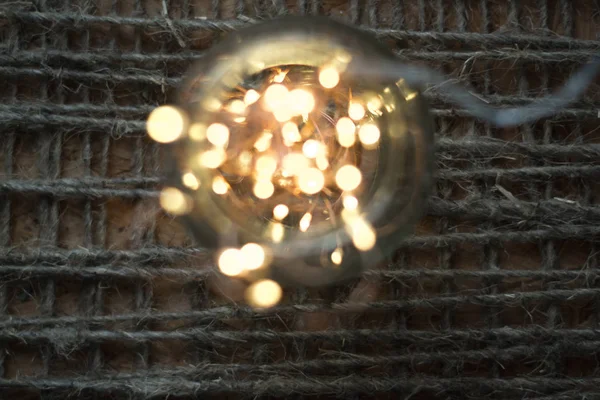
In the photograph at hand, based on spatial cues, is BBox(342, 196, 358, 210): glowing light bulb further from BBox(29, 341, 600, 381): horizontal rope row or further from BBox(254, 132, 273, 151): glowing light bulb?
BBox(29, 341, 600, 381): horizontal rope row

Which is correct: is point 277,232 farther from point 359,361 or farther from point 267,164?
point 359,361

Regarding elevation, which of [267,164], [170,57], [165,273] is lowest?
[165,273]

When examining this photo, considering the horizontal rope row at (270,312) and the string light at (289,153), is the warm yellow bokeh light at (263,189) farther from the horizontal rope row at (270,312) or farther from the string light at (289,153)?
the horizontal rope row at (270,312)

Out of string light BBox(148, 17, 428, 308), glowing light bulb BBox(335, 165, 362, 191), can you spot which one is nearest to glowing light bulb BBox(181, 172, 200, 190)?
string light BBox(148, 17, 428, 308)

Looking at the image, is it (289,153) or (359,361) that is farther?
(359,361)

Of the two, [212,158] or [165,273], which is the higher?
[212,158]

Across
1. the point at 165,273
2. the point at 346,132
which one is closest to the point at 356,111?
the point at 346,132

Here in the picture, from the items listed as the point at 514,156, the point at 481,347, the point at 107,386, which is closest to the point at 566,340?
the point at 481,347

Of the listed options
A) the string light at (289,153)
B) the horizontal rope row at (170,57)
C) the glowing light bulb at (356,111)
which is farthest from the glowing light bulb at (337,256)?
the horizontal rope row at (170,57)
